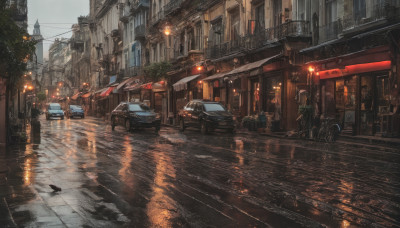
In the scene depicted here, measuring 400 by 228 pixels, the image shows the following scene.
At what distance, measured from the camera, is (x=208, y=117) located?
20.8m

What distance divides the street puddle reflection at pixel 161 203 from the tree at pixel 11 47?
5.54m

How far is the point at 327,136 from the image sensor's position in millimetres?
16141

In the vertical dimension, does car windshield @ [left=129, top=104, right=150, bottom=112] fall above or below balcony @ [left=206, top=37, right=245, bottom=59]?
below

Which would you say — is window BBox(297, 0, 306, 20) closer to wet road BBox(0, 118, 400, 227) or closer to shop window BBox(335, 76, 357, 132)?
shop window BBox(335, 76, 357, 132)

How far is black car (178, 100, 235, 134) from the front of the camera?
20656mm

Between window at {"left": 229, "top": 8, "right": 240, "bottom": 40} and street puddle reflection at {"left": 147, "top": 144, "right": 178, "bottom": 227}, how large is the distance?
19.6 meters

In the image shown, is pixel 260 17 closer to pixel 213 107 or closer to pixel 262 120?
pixel 262 120

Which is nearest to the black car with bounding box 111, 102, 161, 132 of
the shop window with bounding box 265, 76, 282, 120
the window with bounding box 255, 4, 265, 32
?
the shop window with bounding box 265, 76, 282, 120

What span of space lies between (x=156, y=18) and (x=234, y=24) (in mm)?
16815

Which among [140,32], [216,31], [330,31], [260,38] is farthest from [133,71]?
[330,31]

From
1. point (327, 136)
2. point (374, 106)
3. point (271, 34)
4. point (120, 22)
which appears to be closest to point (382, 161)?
point (327, 136)

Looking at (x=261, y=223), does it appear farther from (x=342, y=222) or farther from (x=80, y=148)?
(x=80, y=148)

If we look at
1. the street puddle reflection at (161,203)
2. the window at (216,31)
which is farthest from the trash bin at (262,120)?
the street puddle reflection at (161,203)

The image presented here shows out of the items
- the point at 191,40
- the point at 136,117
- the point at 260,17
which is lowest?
the point at 136,117
